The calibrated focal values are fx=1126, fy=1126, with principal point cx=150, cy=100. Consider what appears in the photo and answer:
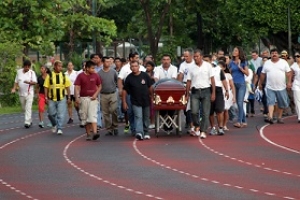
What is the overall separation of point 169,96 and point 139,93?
647 mm

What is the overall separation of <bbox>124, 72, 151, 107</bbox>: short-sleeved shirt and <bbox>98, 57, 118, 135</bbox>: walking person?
87cm

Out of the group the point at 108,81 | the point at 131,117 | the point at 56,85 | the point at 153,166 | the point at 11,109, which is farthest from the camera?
the point at 11,109

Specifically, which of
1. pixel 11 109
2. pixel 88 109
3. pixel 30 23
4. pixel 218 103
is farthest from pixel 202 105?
pixel 30 23

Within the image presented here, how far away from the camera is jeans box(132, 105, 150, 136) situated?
2328cm

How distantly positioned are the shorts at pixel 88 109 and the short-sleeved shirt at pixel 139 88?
78cm

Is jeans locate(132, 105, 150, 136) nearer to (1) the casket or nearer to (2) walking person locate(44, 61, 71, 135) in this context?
(1) the casket

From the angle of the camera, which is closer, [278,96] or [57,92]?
[57,92]

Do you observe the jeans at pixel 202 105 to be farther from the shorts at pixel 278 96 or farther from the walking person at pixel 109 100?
the shorts at pixel 278 96

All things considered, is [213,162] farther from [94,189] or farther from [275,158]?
[94,189]

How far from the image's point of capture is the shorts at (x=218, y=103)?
24.1 meters

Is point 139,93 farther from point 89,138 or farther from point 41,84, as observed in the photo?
point 41,84

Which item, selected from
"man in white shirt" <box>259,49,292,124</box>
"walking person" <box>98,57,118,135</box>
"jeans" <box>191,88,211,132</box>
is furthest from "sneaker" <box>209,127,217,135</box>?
"man in white shirt" <box>259,49,292,124</box>

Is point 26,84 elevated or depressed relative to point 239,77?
depressed

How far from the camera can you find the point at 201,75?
2333 centimetres
